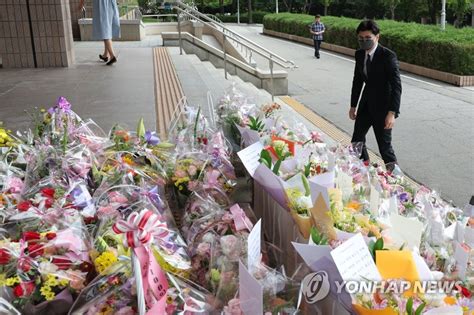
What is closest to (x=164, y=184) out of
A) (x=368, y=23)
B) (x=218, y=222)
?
(x=218, y=222)

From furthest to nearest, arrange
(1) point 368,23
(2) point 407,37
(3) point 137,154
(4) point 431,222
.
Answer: (2) point 407,37 < (1) point 368,23 < (3) point 137,154 < (4) point 431,222

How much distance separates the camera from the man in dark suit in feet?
15.3

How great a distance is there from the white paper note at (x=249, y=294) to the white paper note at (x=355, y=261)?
25 cm

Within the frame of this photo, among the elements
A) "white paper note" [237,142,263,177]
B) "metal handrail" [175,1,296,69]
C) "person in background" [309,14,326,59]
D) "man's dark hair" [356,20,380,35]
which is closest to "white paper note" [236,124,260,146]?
"white paper note" [237,142,263,177]

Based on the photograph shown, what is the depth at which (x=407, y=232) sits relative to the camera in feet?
5.72

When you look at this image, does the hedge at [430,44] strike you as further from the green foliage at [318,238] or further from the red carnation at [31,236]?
the red carnation at [31,236]

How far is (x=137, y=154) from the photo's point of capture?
2.59m

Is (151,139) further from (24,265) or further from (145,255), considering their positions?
(145,255)

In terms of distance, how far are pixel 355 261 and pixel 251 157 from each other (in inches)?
37.0

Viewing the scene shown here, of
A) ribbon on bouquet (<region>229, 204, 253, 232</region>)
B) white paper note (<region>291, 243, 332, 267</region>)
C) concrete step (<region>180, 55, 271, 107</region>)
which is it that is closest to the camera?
white paper note (<region>291, 243, 332, 267</region>)

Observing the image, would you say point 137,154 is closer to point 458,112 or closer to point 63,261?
point 63,261

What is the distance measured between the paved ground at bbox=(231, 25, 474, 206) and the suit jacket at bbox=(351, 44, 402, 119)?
39.1 inches

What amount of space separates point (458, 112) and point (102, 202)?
813 centimetres

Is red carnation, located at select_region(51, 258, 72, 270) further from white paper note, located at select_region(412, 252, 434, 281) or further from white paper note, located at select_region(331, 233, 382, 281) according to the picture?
white paper note, located at select_region(412, 252, 434, 281)
